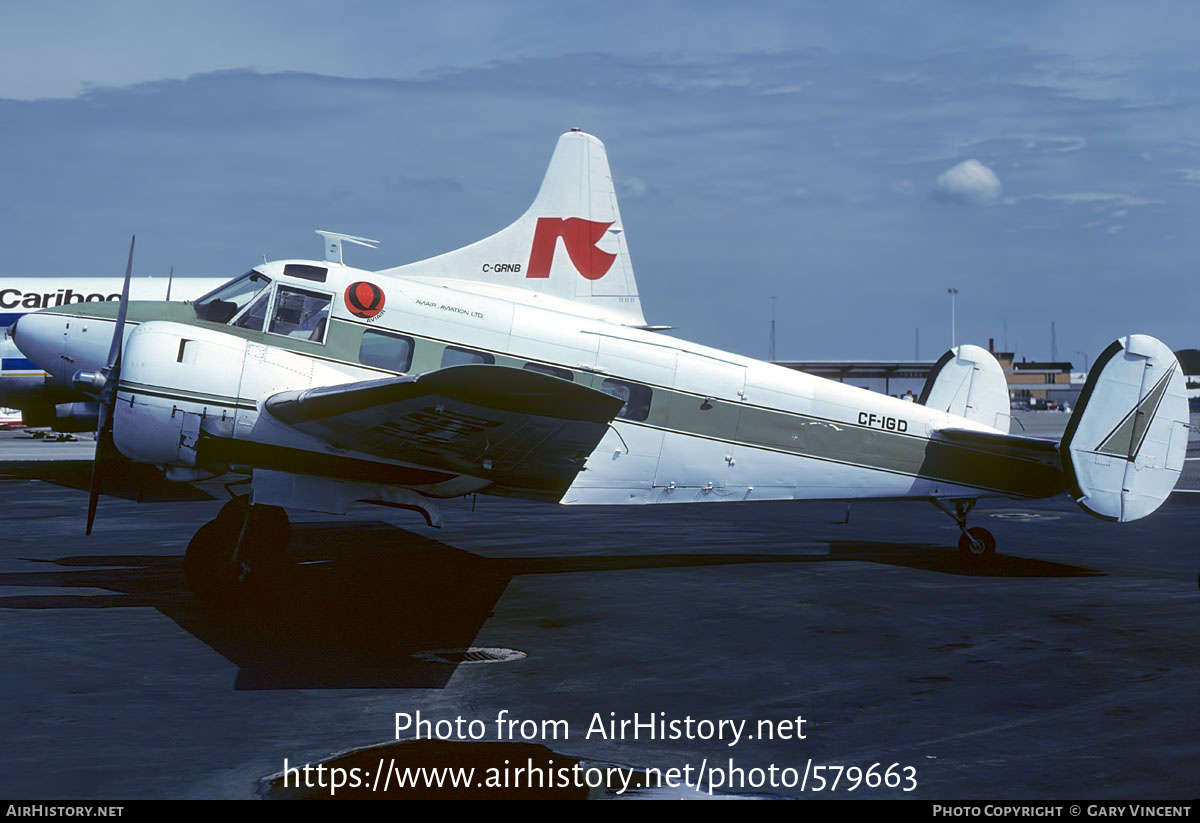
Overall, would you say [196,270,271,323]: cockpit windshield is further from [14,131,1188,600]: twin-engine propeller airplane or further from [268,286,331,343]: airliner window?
[268,286,331,343]: airliner window

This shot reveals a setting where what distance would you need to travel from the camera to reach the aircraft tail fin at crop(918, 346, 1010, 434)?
1600 cm

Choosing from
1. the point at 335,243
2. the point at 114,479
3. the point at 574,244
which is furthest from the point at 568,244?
the point at 114,479

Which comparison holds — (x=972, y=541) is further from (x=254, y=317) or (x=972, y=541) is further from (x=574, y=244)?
(x=254, y=317)

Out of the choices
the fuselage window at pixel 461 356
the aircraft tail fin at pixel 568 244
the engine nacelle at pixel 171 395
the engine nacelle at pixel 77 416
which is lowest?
the engine nacelle at pixel 77 416

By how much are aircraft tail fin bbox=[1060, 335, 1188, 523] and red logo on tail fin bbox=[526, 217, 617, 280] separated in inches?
374

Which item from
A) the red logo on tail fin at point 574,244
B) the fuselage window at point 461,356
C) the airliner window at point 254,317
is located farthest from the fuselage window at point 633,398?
the red logo on tail fin at point 574,244

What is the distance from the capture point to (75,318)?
12742mm

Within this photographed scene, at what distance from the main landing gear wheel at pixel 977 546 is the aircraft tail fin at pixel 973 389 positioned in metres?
1.71

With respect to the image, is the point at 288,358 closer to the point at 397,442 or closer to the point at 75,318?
the point at 397,442

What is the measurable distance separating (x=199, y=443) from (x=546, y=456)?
3.69 metres

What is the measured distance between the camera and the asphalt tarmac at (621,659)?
6.78m

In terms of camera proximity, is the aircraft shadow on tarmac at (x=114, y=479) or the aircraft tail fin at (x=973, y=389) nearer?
the aircraft tail fin at (x=973, y=389)

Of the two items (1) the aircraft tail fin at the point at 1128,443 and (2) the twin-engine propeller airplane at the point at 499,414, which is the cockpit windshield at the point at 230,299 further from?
(1) the aircraft tail fin at the point at 1128,443
